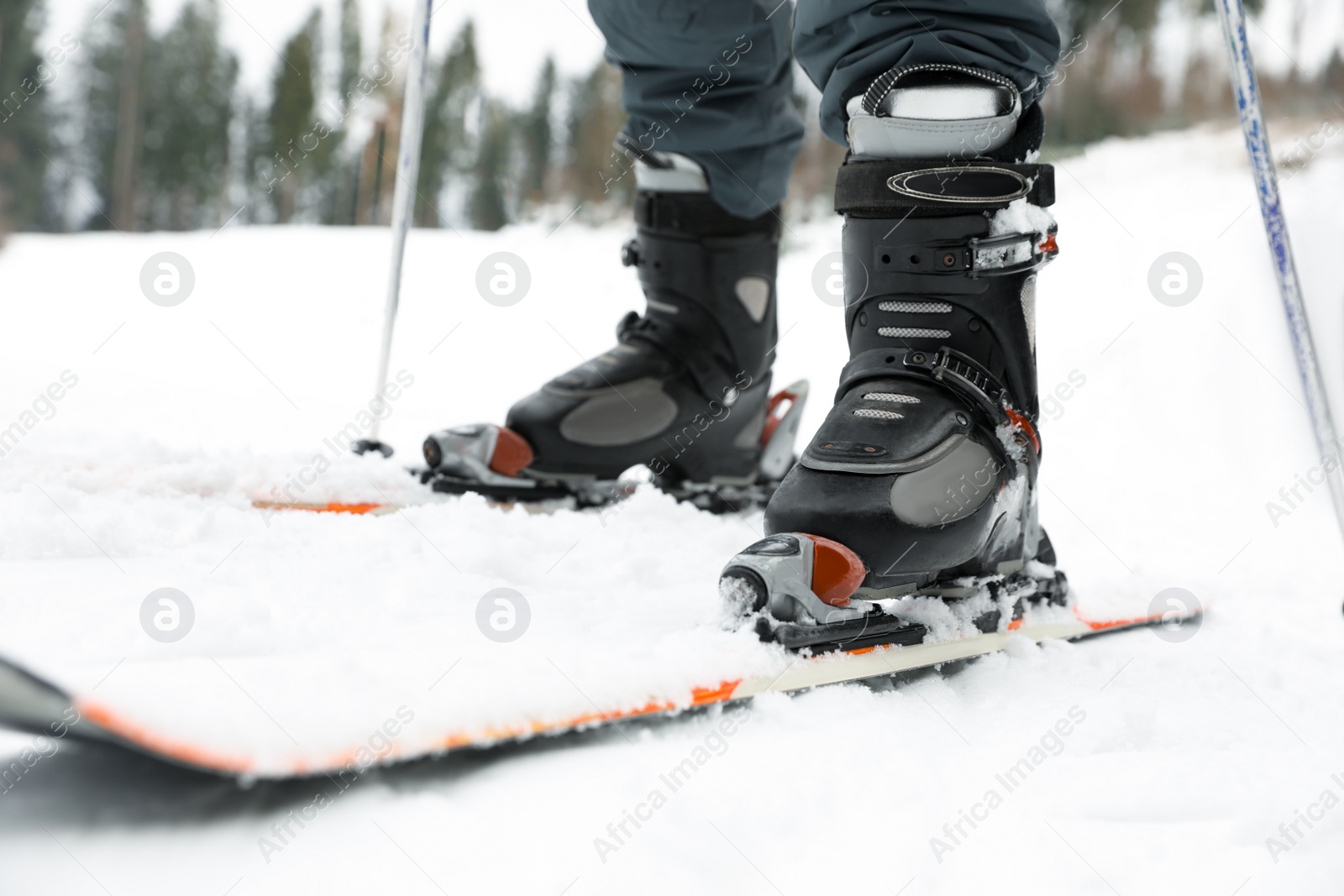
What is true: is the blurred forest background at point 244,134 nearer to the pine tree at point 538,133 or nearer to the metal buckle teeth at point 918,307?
the pine tree at point 538,133

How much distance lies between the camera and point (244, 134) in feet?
86.7

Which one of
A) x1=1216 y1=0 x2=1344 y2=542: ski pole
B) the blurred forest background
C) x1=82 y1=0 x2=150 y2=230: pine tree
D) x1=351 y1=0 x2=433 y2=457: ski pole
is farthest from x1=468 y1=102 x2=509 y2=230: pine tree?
x1=1216 y1=0 x2=1344 y2=542: ski pole

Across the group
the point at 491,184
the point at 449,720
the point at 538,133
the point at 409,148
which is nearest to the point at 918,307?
the point at 449,720

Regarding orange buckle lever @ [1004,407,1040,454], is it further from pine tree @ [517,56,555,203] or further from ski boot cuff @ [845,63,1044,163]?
pine tree @ [517,56,555,203]

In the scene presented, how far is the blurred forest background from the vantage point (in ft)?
→ 61.2

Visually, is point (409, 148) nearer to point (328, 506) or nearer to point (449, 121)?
point (328, 506)

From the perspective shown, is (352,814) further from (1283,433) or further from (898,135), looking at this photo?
(1283,433)

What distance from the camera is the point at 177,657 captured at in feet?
2.41

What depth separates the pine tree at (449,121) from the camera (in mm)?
23281

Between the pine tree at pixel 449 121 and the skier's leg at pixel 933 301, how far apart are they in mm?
23454

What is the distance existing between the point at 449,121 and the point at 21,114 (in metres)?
9.53

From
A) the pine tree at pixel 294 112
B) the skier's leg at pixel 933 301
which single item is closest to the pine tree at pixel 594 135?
the pine tree at pixel 294 112

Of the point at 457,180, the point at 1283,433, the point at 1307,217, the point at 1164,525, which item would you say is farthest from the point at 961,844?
the point at 457,180

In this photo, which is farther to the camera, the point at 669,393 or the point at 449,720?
the point at 669,393
